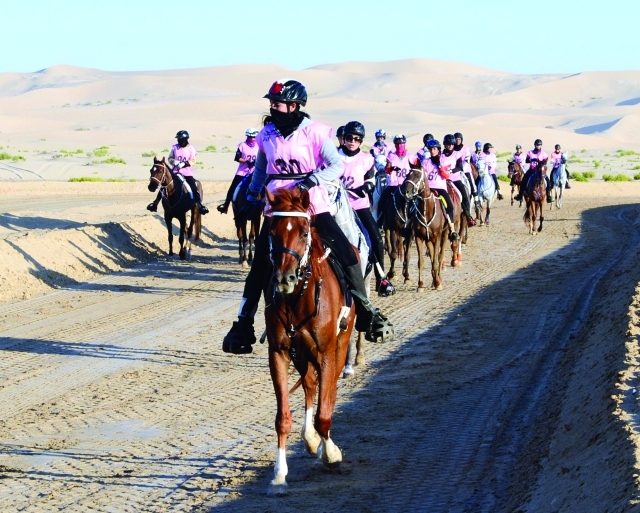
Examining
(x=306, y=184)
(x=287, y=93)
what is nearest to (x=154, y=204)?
(x=287, y=93)

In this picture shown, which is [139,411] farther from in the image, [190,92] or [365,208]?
[190,92]

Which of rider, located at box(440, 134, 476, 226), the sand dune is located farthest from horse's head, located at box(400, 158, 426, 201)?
the sand dune

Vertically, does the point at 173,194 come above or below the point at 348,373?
above

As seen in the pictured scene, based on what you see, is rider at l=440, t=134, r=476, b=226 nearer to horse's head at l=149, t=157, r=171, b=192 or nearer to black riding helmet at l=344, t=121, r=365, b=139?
horse's head at l=149, t=157, r=171, b=192

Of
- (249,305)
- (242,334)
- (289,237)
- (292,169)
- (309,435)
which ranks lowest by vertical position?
(309,435)

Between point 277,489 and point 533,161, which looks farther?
point 533,161

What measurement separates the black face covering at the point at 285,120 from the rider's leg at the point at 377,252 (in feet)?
8.27

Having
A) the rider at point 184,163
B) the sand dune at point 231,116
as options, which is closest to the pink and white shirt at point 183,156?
the rider at point 184,163

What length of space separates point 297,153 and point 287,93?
50 cm

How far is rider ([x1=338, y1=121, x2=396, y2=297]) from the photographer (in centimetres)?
1108

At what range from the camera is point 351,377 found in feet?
36.9

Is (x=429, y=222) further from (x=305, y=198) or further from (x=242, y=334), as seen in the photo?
(x=305, y=198)

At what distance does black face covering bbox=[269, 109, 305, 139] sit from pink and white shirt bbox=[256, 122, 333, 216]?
0.05 meters

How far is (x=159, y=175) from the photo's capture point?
877 inches
